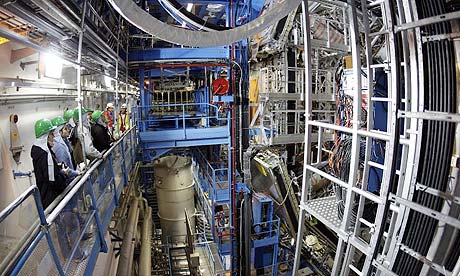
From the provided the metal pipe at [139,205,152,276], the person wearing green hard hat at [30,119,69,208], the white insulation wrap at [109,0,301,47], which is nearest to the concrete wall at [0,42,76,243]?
the person wearing green hard hat at [30,119,69,208]

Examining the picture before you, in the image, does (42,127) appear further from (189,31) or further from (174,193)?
(174,193)

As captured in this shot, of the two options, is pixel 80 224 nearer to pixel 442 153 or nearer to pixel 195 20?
pixel 195 20

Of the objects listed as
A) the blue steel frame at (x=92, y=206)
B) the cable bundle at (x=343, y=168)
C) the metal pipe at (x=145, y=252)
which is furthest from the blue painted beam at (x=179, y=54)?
the metal pipe at (x=145, y=252)

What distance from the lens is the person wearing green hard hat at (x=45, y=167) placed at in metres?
3.46

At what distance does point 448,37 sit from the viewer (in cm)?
191

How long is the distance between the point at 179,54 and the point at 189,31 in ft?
20.7

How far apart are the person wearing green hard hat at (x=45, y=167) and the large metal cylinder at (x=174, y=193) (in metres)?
7.74

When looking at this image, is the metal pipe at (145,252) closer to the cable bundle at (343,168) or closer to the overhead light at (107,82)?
the overhead light at (107,82)

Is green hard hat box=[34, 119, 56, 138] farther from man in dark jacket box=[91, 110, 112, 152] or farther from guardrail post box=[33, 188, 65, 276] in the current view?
man in dark jacket box=[91, 110, 112, 152]

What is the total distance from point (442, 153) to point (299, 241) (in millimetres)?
1678

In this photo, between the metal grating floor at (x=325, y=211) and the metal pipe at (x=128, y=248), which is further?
the metal pipe at (x=128, y=248)

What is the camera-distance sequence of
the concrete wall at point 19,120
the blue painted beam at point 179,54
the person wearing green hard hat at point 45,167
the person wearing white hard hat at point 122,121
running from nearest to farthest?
the person wearing green hard hat at point 45,167, the concrete wall at point 19,120, the blue painted beam at point 179,54, the person wearing white hard hat at point 122,121

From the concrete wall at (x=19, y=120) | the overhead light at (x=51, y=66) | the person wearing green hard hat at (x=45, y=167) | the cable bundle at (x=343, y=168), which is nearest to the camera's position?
the cable bundle at (x=343, y=168)

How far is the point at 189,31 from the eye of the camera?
234cm
